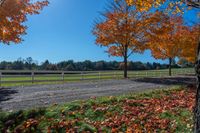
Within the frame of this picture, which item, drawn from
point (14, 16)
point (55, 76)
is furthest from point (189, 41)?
point (14, 16)

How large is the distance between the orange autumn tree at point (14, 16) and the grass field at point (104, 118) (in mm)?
8415

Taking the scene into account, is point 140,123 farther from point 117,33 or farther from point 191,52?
point 191,52

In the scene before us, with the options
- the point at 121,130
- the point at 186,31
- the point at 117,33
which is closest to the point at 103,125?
the point at 121,130

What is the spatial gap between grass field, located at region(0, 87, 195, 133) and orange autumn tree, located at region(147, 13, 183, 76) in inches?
735

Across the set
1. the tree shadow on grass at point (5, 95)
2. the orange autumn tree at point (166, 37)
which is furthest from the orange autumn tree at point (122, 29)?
the tree shadow on grass at point (5, 95)

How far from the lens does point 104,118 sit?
8.63m

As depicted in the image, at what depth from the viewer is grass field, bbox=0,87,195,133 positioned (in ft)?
25.7

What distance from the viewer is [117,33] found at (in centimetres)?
2788

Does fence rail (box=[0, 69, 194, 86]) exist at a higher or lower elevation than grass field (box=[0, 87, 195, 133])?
higher

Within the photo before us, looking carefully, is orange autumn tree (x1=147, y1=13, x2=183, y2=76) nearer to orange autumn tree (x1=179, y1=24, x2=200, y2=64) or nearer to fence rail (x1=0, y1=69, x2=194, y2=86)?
orange autumn tree (x1=179, y1=24, x2=200, y2=64)

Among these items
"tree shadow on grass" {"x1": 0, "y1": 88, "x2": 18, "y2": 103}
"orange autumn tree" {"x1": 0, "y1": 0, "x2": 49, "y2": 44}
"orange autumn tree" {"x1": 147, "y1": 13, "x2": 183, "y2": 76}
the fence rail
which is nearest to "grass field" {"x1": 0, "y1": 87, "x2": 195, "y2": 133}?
"tree shadow on grass" {"x1": 0, "y1": 88, "x2": 18, "y2": 103}

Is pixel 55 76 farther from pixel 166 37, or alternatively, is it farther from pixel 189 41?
pixel 189 41

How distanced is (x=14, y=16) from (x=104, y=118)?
10535mm

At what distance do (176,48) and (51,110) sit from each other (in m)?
30.7
